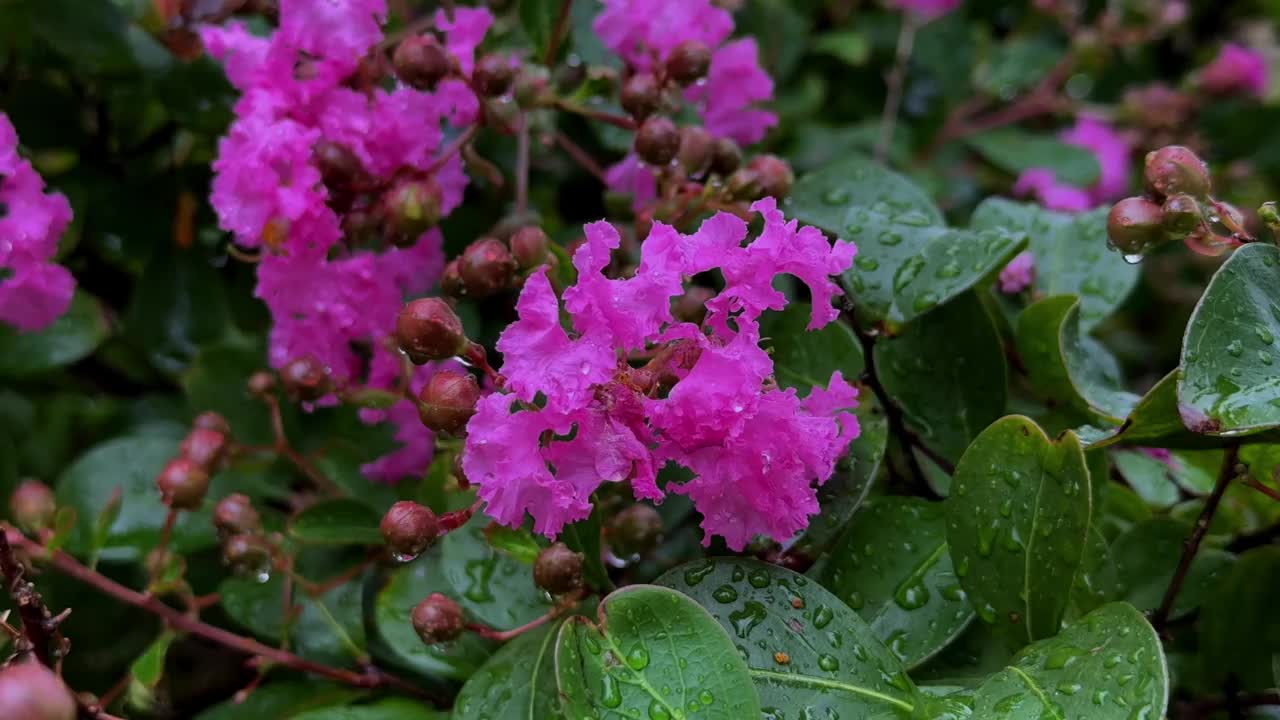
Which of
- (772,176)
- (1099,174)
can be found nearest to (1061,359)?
(772,176)

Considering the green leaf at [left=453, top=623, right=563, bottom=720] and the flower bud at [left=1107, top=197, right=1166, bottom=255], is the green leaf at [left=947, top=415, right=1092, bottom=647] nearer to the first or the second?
the flower bud at [left=1107, top=197, right=1166, bottom=255]

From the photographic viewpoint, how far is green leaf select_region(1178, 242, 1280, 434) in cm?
70

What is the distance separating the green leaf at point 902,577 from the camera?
853 mm

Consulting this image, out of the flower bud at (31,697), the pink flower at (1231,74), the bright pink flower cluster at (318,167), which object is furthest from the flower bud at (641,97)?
the pink flower at (1231,74)

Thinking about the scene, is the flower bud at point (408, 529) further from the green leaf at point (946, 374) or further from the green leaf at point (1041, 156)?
the green leaf at point (1041, 156)

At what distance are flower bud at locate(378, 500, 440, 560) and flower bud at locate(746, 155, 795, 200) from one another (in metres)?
0.44

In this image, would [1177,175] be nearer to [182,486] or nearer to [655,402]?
[655,402]

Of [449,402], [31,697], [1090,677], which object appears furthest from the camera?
[449,402]

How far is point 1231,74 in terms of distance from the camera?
1.99 m

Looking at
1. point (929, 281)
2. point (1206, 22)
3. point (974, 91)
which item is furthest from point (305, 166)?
point (1206, 22)

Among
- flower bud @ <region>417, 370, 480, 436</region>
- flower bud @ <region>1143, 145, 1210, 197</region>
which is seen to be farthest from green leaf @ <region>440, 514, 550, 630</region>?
flower bud @ <region>1143, 145, 1210, 197</region>

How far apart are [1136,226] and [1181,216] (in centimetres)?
3

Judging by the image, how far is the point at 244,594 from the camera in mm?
1121

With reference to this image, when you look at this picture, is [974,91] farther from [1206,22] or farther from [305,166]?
[305,166]
